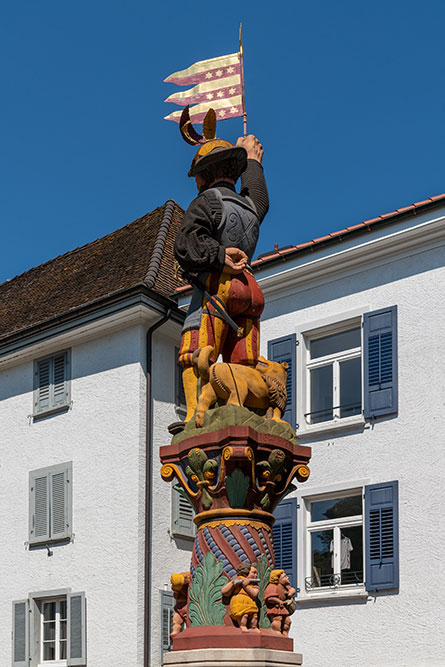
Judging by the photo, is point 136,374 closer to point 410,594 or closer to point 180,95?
point 410,594

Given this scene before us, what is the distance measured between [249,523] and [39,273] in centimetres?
1760

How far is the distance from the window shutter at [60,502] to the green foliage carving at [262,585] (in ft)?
36.9

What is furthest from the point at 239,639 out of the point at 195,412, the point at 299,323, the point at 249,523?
the point at 299,323

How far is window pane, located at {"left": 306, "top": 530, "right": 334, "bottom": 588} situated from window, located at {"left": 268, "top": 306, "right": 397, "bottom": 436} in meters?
1.55

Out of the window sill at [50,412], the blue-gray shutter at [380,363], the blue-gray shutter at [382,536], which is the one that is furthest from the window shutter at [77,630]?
the blue-gray shutter at [380,363]


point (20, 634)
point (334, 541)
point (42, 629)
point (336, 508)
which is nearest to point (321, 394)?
point (336, 508)

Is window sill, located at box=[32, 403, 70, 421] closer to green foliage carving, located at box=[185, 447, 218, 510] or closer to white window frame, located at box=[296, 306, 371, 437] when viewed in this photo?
white window frame, located at box=[296, 306, 371, 437]

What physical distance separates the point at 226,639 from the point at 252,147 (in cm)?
429

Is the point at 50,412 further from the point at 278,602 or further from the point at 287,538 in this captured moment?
the point at 278,602

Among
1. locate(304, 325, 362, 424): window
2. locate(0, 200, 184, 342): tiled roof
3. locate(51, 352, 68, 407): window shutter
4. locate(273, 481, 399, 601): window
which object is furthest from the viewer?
locate(0, 200, 184, 342): tiled roof

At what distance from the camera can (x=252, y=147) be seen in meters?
9.80

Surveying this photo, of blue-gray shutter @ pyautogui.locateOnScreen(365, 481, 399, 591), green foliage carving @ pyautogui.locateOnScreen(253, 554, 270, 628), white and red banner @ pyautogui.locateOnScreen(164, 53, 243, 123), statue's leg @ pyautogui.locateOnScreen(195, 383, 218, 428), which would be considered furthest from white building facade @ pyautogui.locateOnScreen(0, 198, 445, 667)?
statue's leg @ pyautogui.locateOnScreen(195, 383, 218, 428)

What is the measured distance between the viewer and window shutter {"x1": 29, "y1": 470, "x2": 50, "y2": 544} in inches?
761

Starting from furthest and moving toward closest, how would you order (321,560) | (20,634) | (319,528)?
(20,634) < (319,528) < (321,560)
